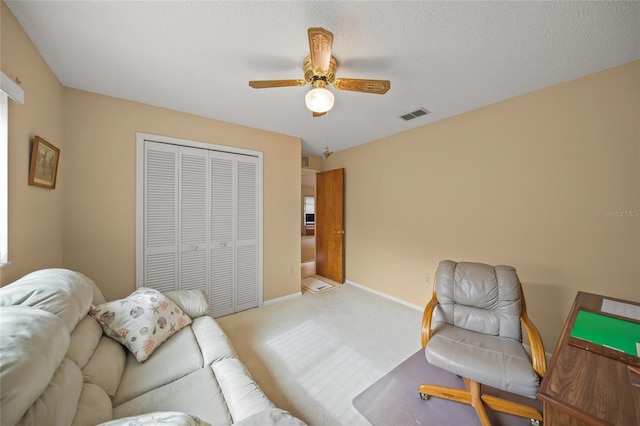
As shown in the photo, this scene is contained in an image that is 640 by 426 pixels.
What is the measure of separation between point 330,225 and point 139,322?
10.8 feet

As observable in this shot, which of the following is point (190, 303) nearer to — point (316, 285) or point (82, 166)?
point (82, 166)

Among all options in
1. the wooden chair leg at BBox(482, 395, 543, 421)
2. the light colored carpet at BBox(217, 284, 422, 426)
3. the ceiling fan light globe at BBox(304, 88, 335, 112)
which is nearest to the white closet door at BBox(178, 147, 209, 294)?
the light colored carpet at BBox(217, 284, 422, 426)

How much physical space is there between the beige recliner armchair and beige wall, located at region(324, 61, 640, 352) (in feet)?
2.24

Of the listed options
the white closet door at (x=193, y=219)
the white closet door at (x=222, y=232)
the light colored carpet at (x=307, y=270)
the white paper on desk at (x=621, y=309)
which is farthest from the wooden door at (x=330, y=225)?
the white paper on desk at (x=621, y=309)

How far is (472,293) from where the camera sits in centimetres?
182

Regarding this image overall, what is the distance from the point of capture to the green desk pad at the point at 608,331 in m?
0.99

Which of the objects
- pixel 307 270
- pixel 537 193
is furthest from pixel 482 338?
pixel 307 270

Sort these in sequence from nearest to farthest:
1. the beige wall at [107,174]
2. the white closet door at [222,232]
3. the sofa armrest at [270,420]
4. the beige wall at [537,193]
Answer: the sofa armrest at [270,420] → the beige wall at [537,193] → the beige wall at [107,174] → the white closet door at [222,232]

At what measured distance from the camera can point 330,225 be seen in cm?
439

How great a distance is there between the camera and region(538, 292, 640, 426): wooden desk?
679mm

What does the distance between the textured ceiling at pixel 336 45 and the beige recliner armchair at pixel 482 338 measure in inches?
65.3

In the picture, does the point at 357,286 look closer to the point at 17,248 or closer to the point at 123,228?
the point at 123,228

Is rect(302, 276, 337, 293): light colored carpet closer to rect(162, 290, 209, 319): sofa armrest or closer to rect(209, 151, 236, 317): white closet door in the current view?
rect(209, 151, 236, 317): white closet door

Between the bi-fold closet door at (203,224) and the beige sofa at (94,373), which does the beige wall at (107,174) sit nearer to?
the bi-fold closet door at (203,224)
